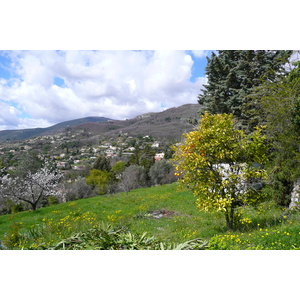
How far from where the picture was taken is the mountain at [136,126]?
5309 mm

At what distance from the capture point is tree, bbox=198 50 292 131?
14.7ft

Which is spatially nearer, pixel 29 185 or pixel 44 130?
pixel 44 130

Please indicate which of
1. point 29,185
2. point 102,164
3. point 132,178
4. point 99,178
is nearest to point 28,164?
point 29,185

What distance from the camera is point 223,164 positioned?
3309mm

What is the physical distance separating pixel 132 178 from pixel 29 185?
501cm

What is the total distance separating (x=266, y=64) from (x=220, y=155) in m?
3.31

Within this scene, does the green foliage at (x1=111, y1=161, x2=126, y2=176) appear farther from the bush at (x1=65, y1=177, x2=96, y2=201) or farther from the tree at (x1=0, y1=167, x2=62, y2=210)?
the tree at (x1=0, y1=167, x2=62, y2=210)

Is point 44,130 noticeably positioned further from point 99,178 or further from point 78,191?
point 78,191

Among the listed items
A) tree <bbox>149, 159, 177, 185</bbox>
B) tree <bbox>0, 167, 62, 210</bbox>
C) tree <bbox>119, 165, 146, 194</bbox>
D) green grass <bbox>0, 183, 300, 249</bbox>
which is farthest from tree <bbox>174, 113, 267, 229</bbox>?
tree <bbox>149, 159, 177, 185</bbox>

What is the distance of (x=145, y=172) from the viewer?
12.0 metres

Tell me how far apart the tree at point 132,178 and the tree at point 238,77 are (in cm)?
516

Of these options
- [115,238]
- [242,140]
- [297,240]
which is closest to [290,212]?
[297,240]

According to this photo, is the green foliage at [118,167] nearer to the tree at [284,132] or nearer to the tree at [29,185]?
the tree at [29,185]
